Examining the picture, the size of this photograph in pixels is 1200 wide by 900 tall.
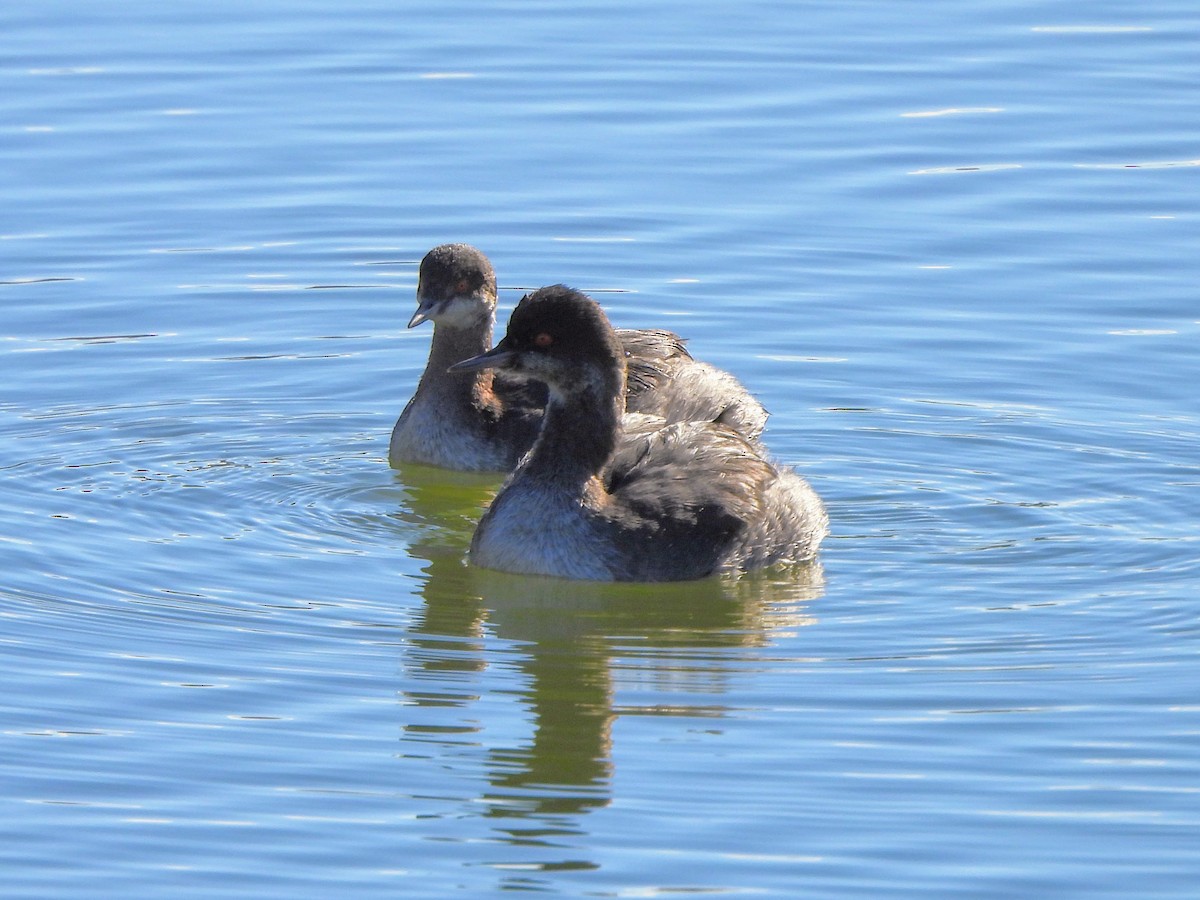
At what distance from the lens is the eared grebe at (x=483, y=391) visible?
14984 millimetres

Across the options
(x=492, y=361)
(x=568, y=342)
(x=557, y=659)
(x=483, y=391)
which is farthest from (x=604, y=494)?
(x=483, y=391)

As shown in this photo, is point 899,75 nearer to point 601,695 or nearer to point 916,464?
point 916,464

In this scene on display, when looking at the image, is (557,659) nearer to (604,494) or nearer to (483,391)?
(604,494)

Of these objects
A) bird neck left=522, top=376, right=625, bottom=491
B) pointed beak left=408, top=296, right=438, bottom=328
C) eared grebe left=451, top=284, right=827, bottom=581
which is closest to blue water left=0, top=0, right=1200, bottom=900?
eared grebe left=451, top=284, right=827, bottom=581

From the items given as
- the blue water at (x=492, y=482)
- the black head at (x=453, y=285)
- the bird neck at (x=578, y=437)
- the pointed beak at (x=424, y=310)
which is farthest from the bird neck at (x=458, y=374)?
the bird neck at (x=578, y=437)

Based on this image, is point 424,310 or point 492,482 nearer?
point 492,482

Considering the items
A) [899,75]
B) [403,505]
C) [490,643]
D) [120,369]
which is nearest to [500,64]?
[899,75]

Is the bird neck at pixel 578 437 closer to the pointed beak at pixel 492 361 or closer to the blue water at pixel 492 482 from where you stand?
the pointed beak at pixel 492 361

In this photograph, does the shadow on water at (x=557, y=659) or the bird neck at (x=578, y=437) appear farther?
the bird neck at (x=578, y=437)

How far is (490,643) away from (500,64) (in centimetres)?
1123

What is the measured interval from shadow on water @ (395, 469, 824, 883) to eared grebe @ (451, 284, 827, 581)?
151 mm

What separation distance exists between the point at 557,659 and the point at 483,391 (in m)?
4.30

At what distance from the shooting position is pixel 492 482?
15.6 m

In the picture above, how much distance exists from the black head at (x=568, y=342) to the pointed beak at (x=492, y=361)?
9 cm
